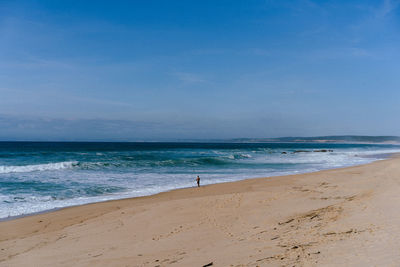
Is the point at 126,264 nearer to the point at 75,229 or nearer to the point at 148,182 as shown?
the point at 75,229

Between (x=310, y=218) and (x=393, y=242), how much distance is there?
8.27 feet

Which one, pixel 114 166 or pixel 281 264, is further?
pixel 114 166

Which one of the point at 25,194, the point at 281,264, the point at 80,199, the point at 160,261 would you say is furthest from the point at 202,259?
the point at 25,194

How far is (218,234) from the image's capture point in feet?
22.5

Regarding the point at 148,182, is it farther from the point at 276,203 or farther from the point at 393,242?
the point at 393,242

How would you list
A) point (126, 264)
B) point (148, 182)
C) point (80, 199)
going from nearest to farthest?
1. point (126, 264)
2. point (80, 199)
3. point (148, 182)

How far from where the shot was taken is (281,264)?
4.58 meters

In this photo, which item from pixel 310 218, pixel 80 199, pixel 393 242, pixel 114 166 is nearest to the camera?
pixel 393 242

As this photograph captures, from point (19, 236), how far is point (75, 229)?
1422 millimetres

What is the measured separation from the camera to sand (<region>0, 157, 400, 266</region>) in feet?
16.6

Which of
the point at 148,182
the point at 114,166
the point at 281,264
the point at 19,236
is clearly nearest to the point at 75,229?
the point at 19,236

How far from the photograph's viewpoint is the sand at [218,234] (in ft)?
16.6

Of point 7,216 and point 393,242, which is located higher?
point 393,242

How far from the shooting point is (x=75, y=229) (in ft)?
27.2
